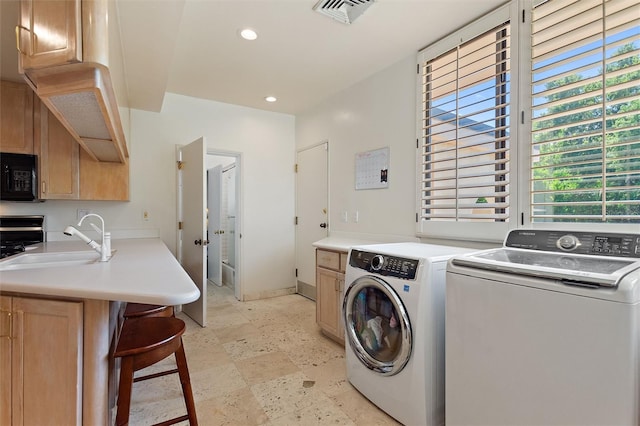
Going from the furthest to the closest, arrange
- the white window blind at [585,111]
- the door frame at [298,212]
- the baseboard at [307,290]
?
the baseboard at [307,290] < the door frame at [298,212] < the white window blind at [585,111]

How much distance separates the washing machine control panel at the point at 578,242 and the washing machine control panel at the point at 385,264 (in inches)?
23.2

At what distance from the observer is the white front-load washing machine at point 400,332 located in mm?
1633

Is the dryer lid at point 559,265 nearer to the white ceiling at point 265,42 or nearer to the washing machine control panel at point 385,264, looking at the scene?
the washing machine control panel at point 385,264

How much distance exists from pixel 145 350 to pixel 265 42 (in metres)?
2.36

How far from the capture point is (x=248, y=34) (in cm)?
242

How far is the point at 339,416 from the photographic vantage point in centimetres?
182

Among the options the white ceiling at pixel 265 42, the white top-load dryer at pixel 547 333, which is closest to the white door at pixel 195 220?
the white ceiling at pixel 265 42

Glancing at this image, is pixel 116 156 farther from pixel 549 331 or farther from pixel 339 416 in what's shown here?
pixel 549 331

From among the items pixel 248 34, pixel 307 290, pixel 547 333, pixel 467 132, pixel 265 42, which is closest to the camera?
pixel 547 333

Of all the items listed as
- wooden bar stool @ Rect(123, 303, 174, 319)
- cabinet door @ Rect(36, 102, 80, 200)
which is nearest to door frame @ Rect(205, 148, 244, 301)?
cabinet door @ Rect(36, 102, 80, 200)

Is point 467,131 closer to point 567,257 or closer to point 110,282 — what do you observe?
point 567,257

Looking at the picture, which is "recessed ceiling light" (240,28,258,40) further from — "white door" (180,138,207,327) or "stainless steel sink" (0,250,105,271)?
"stainless steel sink" (0,250,105,271)

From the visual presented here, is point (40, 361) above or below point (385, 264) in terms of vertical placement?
below

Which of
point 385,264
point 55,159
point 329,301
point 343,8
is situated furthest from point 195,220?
point 343,8
